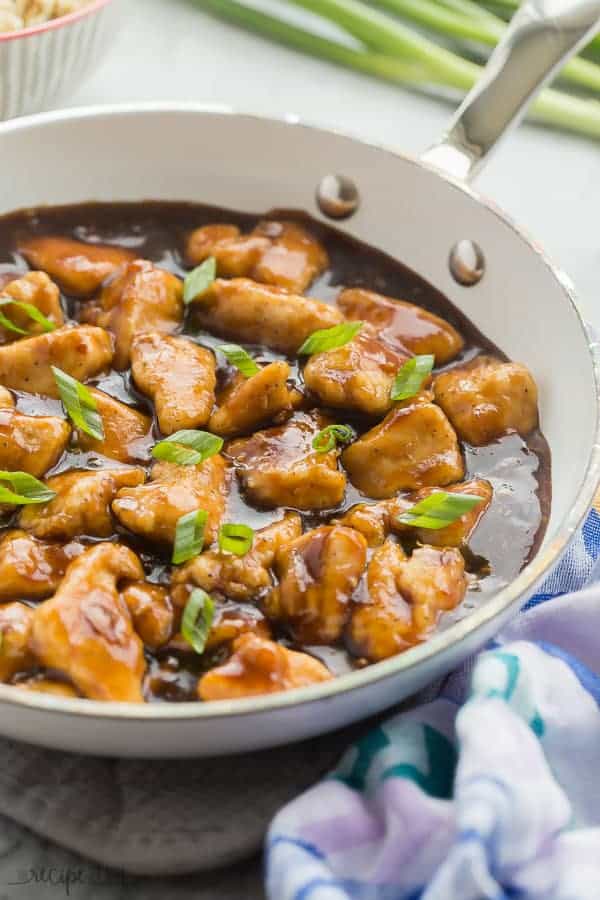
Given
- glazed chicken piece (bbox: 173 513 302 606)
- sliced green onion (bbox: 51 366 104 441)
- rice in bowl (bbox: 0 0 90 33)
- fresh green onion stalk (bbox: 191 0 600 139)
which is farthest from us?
fresh green onion stalk (bbox: 191 0 600 139)

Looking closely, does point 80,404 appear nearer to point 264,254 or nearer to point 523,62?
point 264,254

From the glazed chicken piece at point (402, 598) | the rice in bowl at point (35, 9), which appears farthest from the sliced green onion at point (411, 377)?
the rice in bowl at point (35, 9)

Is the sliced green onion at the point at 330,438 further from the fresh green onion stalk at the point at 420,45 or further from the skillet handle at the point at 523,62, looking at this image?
the fresh green onion stalk at the point at 420,45

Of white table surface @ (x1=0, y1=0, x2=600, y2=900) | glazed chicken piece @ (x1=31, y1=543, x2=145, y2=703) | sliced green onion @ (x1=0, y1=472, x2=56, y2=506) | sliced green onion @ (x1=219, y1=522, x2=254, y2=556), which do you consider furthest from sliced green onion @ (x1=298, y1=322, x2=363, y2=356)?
white table surface @ (x1=0, y1=0, x2=600, y2=900)

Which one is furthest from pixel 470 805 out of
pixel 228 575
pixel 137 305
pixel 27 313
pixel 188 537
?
pixel 27 313

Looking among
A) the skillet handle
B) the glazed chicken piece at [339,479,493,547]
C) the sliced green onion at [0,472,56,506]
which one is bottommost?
the sliced green onion at [0,472,56,506]

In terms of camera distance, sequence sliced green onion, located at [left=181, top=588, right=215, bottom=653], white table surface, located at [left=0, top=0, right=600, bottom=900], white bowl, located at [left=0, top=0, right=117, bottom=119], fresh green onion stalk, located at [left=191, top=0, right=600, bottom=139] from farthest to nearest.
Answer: fresh green onion stalk, located at [left=191, top=0, right=600, bottom=139], white table surface, located at [left=0, top=0, right=600, bottom=900], white bowl, located at [left=0, top=0, right=117, bottom=119], sliced green onion, located at [left=181, top=588, right=215, bottom=653]

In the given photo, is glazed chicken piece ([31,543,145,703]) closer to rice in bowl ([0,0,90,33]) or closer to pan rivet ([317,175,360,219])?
pan rivet ([317,175,360,219])
